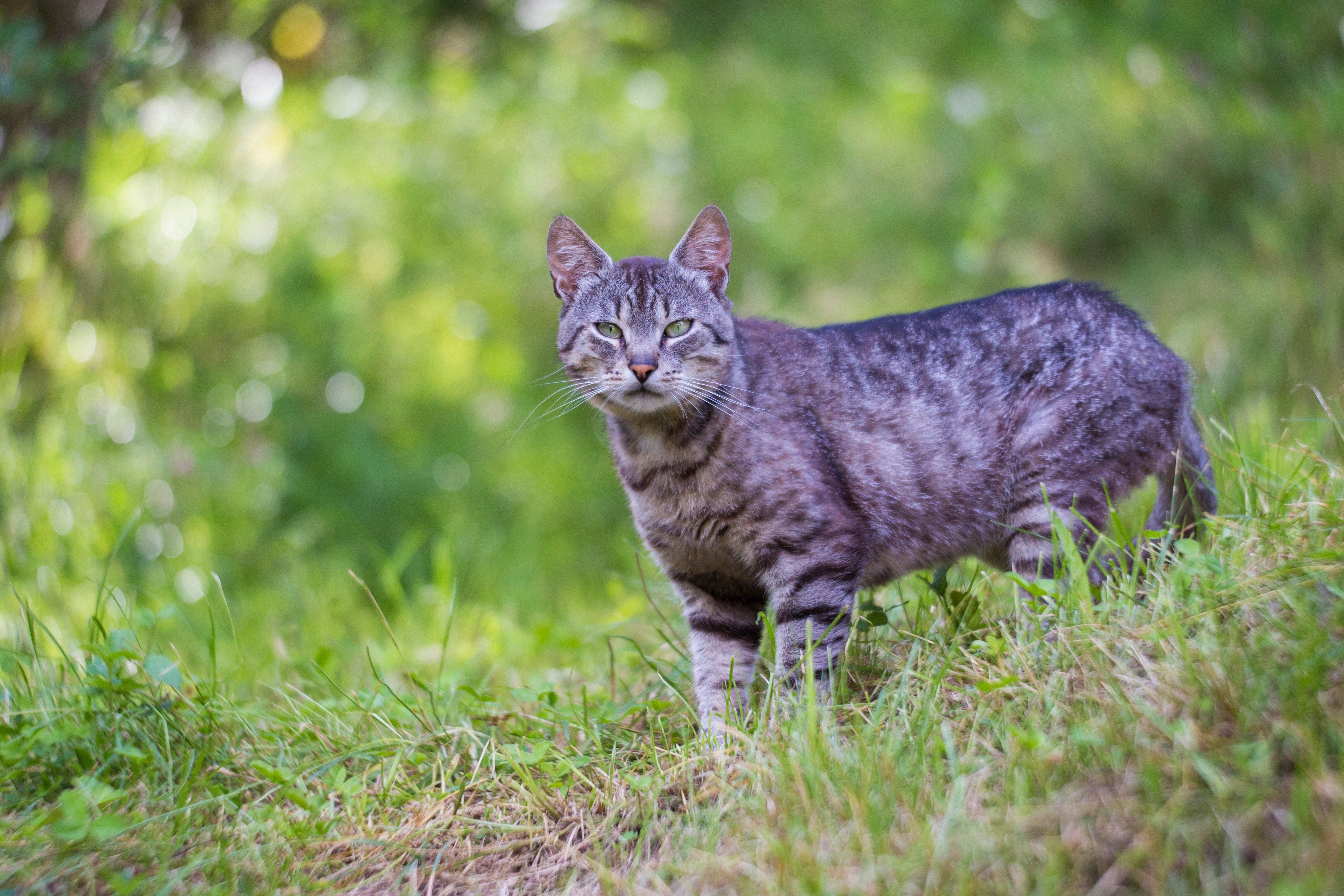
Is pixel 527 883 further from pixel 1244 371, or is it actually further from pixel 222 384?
pixel 1244 371

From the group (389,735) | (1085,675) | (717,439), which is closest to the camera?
(1085,675)

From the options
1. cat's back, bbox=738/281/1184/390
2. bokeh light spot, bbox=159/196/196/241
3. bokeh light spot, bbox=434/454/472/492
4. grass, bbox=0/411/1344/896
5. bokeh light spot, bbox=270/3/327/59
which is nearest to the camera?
grass, bbox=0/411/1344/896

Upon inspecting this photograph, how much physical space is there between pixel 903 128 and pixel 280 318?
496 centimetres

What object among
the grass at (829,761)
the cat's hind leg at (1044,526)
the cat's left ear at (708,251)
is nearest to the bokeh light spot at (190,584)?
the grass at (829,761)

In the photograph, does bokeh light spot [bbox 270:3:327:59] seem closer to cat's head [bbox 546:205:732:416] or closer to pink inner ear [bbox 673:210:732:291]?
cat's head [bbox 546:205:732:416]

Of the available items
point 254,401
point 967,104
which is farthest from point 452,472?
point 967,104

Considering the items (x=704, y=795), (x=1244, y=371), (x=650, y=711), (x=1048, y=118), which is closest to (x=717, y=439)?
(x=650, y=711)

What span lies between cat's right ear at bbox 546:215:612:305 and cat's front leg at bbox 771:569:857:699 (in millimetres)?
1152

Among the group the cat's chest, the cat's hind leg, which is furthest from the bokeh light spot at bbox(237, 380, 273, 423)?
the cat's hind leg

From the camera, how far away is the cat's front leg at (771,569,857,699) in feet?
8.43

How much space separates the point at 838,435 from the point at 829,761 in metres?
1.13

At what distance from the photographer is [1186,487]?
2.92m

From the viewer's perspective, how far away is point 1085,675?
2.04 meters

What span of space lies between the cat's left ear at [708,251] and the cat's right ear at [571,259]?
0.78ft
